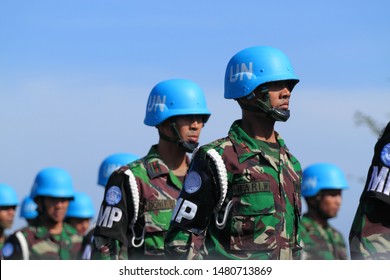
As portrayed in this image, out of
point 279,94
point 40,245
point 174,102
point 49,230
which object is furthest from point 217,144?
point 49,230

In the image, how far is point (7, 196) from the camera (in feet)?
59.7

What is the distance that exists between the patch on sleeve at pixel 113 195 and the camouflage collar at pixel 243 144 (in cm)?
209

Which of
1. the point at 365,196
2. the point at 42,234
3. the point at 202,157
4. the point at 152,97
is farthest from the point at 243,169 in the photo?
the point at 42,234

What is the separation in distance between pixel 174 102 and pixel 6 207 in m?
7.09

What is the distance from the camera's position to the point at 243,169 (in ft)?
27.8

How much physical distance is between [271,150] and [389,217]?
3.55 feet

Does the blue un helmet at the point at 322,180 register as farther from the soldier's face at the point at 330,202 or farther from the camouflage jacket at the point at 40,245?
the camouflage jacket at the point at 40,245

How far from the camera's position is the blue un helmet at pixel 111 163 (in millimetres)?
15109

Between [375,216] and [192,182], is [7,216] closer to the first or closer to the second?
[192,182]

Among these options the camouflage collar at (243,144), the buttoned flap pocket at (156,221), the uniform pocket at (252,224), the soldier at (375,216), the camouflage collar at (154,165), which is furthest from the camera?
the camouflage collar at (154,165)

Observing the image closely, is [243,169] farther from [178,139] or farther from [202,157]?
[178,139]

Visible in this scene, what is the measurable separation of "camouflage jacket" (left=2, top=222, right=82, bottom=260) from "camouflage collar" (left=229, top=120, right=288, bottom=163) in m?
4.91

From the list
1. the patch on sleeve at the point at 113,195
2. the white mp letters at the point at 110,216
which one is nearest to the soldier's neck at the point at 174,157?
the patch on sleeve at the point at 113,195
